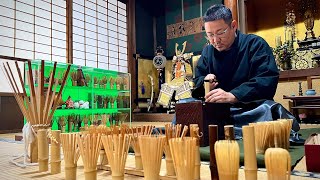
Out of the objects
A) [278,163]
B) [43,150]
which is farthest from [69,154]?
[278,163]

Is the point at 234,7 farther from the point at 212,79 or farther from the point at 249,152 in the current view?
the point at 249,152

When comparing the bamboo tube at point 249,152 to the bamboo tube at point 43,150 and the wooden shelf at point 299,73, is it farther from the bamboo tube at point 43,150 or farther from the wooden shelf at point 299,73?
the wooden shelf at point 299,73

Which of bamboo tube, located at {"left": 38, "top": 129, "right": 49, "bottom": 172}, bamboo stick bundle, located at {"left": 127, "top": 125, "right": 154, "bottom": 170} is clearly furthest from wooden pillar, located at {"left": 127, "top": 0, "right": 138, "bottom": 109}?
bamboo stick bundle, located at {"left": 127, "top": 125, "right": 154, "bottom": 170}

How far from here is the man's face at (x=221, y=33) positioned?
1983 mm

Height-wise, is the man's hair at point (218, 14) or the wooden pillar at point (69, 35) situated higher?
the wooden pillar at point (69, 35)

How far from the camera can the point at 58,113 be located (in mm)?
3803

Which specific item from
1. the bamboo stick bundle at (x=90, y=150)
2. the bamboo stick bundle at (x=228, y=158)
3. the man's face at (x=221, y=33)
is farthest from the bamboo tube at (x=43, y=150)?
the man's face at (x=221, y=33)

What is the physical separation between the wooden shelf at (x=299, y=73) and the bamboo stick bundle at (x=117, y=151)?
4881 mm

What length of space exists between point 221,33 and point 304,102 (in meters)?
3.62

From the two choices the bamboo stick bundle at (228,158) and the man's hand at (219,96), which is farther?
the man's hand at (219,96)

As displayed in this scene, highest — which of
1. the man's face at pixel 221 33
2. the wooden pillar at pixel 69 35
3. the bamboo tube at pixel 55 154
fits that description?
the wooden pillar at pixel 69 35

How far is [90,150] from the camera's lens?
3.62ft

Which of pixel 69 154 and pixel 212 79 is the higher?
pixel 212 79

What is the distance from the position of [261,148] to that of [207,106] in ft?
1.32
